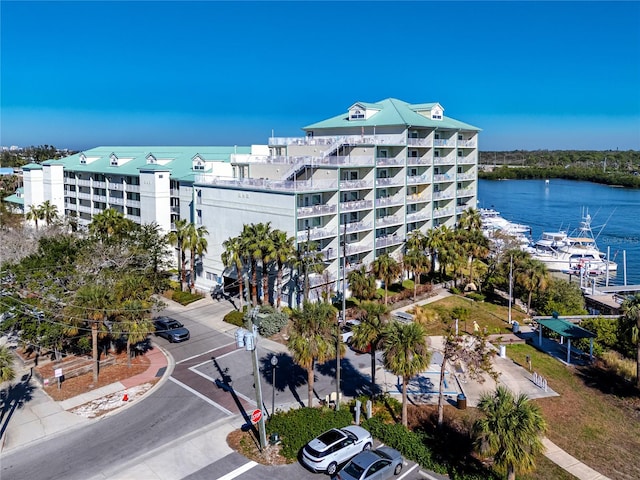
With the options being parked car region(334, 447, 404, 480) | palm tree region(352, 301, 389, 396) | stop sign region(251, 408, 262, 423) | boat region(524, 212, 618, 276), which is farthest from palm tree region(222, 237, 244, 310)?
boat region(524, 212, 618, 276)

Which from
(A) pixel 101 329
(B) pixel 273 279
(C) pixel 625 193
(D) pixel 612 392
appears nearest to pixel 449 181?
(B) pixel 273 279

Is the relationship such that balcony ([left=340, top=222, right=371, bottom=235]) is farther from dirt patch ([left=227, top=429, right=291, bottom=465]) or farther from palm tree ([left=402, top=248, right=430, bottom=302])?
dirt patch ([left=227, top=429, right=291, bottom=465])

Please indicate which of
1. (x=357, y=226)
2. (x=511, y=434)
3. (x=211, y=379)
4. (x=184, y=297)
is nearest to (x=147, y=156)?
(x=184, y=297)

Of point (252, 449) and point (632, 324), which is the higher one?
point (632, 324)

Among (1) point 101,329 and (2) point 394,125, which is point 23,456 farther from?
(2) point 394,125

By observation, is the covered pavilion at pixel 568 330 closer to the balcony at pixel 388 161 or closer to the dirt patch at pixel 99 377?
the balcony at pixel 388 161

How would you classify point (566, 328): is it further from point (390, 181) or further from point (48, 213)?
point (48, 213)

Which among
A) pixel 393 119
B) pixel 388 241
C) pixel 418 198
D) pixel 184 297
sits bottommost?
pixel 184 297

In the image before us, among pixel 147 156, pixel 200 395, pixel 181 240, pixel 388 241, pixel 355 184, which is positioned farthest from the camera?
pixel 147 156
